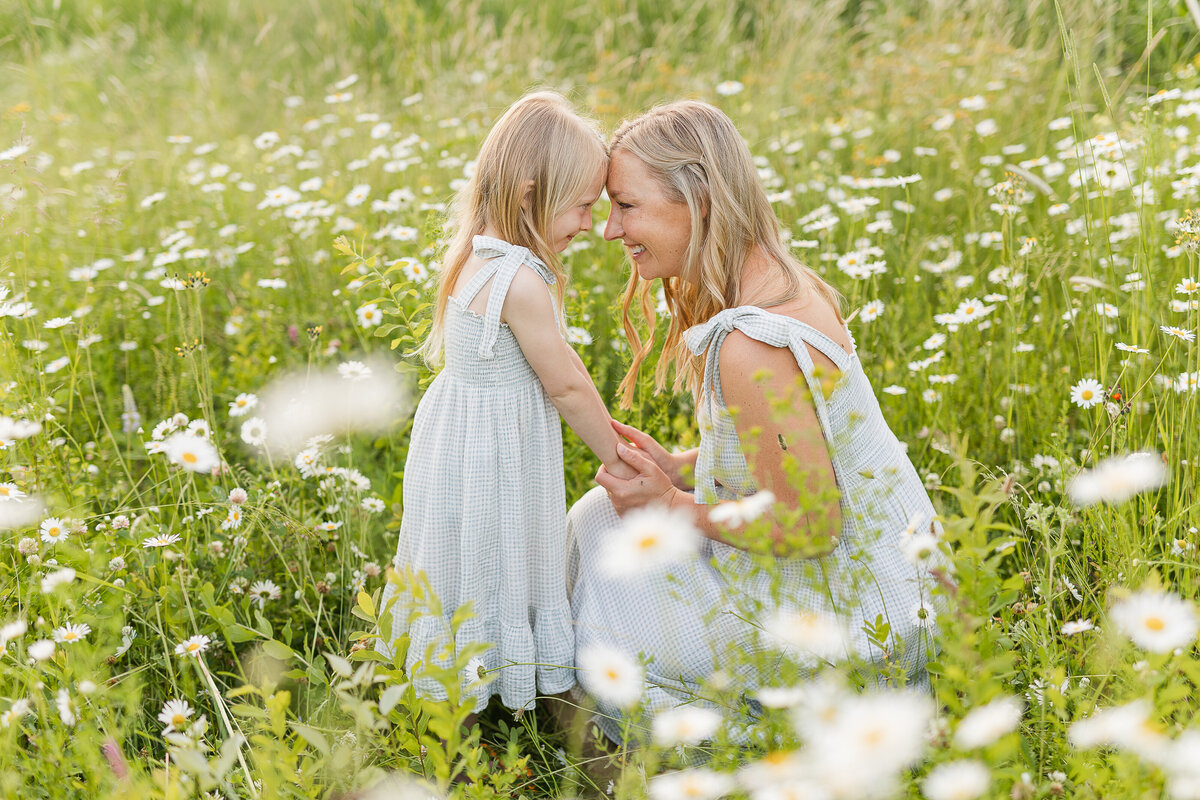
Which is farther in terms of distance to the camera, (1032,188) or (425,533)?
(1032,188)

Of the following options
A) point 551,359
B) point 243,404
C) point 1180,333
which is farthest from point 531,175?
point 1180,333

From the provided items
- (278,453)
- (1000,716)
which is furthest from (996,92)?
(1000,716)

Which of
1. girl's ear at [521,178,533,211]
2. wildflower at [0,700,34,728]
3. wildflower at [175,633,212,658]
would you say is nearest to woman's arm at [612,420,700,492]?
girl's ear at [521,178,533,211]

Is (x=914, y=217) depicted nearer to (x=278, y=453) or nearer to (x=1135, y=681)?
(x=278, y=453)

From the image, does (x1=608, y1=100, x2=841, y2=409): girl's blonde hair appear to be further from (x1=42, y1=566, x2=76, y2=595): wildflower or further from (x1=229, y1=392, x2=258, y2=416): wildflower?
(x1=42, y1=566, x2=76, y2=595): wildflower

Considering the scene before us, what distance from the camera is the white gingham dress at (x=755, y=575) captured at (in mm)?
1834

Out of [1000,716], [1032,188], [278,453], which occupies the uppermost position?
[1000,716]

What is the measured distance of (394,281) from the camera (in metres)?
2.97

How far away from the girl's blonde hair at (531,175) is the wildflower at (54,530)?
34.2 inches

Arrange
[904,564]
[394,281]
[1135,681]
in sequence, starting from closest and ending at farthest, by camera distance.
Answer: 1. [1135,681]
2. [904,564]
3. [394,281]

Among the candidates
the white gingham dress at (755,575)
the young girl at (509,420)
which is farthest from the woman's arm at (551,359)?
the white gingham dress at (755,575)

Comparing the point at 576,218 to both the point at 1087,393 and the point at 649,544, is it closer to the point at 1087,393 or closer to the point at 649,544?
the point at 649,544

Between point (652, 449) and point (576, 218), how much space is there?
547 millimetres

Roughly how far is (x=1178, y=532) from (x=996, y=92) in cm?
325
